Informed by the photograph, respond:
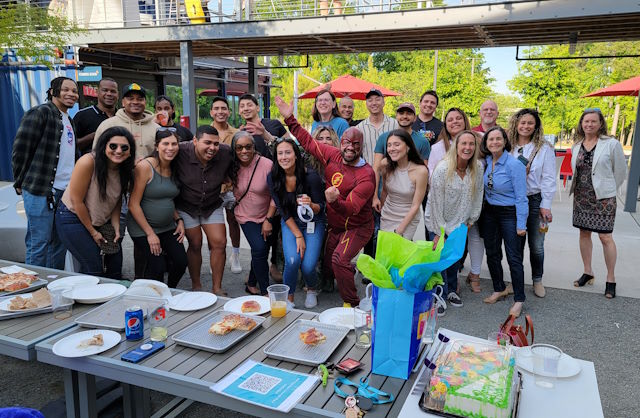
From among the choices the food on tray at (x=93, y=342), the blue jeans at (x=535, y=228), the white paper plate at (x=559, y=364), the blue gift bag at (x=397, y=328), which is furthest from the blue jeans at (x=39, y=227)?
the blue jeans at (x=535, y=228)

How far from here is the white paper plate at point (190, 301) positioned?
2.73m

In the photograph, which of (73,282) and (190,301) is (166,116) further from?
(190,301)

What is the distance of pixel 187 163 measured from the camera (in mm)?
4426

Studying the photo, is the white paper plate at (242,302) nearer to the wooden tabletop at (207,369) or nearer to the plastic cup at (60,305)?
the wooden tabletop at (207,369)

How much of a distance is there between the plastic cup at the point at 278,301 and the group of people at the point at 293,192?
1.61 m

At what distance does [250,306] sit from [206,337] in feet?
1.40

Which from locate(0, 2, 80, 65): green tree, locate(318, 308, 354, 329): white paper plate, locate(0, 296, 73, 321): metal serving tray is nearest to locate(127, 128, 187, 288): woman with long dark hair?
locate(0, 296, 73, 321): metal serving tray

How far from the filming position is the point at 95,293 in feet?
9.32

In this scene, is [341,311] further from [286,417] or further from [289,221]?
[289,221]

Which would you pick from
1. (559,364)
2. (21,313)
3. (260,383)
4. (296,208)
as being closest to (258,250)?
(296,208)

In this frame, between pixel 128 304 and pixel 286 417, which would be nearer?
pixel 286 417

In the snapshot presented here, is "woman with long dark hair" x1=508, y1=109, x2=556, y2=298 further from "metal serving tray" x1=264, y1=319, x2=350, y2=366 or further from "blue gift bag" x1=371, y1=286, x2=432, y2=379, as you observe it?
"blue gift bag" x1=371, y1=286, x2=432, y2=379

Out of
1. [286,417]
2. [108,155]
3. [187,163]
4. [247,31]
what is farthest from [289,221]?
[247,31]

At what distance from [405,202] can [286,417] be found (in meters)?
3.15
